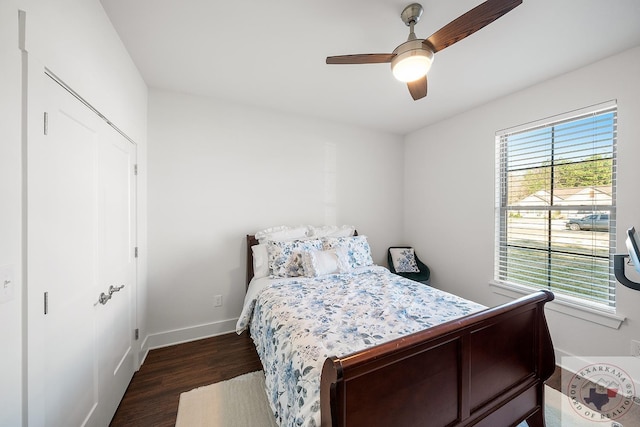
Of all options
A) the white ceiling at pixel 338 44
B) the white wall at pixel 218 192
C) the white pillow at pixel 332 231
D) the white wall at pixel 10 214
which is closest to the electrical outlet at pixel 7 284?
the white wall at pixel 10 214

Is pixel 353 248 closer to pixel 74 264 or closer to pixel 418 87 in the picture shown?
pixel 418 87

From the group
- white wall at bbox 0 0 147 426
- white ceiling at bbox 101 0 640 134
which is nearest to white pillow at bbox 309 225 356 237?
white ceiling at bbox 101 0 640 134

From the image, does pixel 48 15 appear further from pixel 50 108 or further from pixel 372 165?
pixel 372 165

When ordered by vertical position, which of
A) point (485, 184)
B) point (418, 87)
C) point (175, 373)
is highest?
point (418, 87)

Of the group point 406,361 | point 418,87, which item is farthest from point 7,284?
point 418,87

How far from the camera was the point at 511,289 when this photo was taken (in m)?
2.49

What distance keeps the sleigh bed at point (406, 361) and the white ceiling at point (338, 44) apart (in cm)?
171

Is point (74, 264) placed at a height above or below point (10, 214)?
below

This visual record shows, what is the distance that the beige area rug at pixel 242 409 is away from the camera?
154cm

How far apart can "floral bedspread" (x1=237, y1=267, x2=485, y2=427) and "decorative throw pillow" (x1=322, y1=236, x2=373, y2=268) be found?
32 cm

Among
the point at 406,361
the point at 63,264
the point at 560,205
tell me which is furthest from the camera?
the point at 560,205

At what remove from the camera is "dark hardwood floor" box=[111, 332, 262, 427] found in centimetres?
161

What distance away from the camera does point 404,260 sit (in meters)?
3.42

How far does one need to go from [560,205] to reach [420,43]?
2.02 meters
